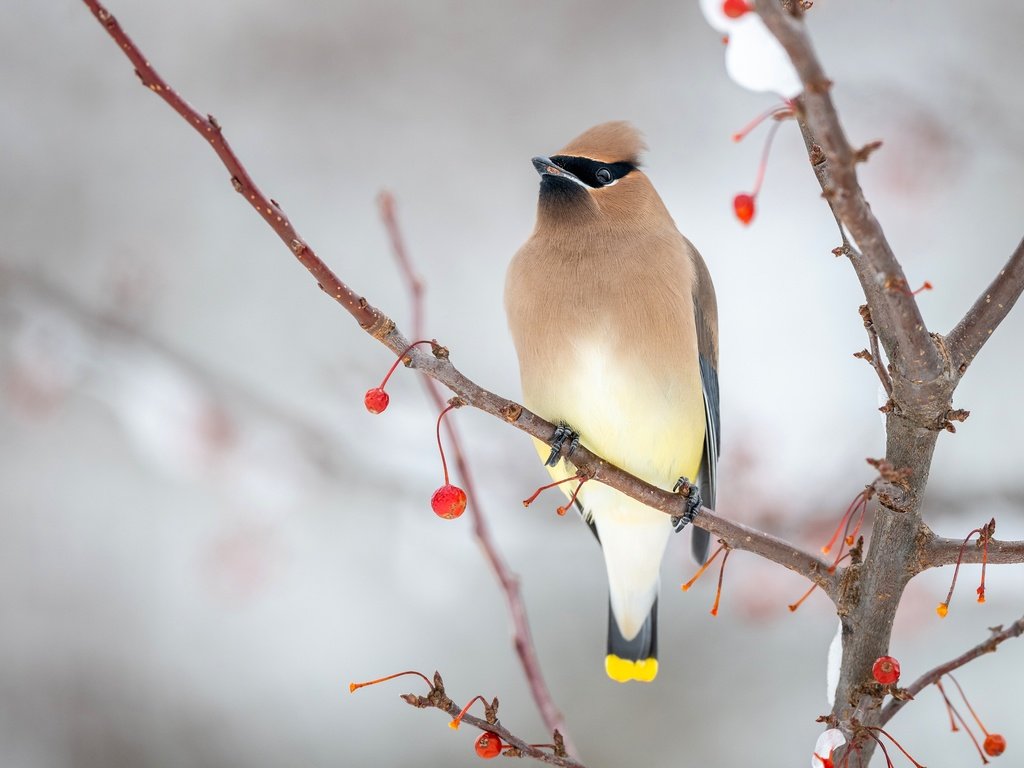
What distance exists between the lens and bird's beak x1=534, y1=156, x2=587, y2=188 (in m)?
2.37

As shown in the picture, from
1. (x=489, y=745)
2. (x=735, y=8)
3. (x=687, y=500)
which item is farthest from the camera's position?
(x=687, y=500)

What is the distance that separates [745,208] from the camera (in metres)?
1.49

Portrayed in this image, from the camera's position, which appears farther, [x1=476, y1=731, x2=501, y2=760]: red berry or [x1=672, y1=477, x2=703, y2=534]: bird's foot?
[x1=672, y1=477, x2=703, y2=534]: bird's foot

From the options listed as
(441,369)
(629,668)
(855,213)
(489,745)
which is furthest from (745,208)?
(629,668)

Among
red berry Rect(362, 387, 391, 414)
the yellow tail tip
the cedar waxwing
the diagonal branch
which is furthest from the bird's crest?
the yellow tail tip

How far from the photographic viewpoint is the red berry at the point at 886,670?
151 centimetres

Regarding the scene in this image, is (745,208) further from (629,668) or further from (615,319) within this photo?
(629,668)

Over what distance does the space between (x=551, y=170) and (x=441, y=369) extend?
37.5 inches

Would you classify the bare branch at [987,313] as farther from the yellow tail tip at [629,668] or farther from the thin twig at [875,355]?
the yellow tail tip at [629,668]

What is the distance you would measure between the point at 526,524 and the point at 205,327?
1612 mm

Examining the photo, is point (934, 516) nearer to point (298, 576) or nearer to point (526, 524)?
point (526, 524)

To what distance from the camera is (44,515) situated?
454 cm

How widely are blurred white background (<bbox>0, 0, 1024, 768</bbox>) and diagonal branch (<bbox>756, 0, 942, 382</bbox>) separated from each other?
7.75ft

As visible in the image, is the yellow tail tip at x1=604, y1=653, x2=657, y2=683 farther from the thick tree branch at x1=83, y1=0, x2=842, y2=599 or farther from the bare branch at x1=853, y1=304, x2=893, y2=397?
the bare branch at x1=853, y1=304, x2=893, y2=397
